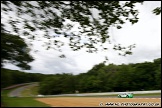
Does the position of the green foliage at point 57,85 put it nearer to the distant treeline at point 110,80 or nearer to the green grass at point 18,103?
the distant treeline at point 110,80

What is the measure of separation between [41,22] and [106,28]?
242 centimetres


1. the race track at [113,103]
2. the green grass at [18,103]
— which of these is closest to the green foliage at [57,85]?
the race track at [113,103]

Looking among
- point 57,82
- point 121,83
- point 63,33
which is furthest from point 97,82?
point 63,33

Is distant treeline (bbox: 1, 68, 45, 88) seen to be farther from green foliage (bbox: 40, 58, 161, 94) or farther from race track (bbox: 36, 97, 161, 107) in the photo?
green foliage (bbox: 40, 58, 161, 94)

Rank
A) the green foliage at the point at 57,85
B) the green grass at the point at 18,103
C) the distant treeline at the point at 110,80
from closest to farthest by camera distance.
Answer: the green grass at the point at 18,103, the distant treeline at the point at 110,80, the green foliage at the point at 57,85

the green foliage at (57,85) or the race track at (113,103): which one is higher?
the race track at (113,103)

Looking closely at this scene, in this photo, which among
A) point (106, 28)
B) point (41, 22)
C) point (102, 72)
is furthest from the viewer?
point (102, 72)

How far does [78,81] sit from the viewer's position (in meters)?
82.1

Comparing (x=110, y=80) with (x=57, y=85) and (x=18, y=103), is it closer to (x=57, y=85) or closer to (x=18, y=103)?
(x=57, y=85)

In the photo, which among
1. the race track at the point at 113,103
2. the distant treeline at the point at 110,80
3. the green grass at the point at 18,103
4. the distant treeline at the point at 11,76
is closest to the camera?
the green grass at the point at 18,103

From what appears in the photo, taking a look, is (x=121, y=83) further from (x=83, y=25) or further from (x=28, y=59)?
(x=83, y=25)

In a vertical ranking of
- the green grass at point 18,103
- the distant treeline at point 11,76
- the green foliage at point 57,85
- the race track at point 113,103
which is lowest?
the green foliage at point 57,85

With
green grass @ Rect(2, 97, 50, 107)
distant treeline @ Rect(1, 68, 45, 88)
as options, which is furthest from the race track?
distant treeline @ Rect(1, 68, 45, 88)

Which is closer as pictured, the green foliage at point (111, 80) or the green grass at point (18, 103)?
the green grass at point (18, 103)
